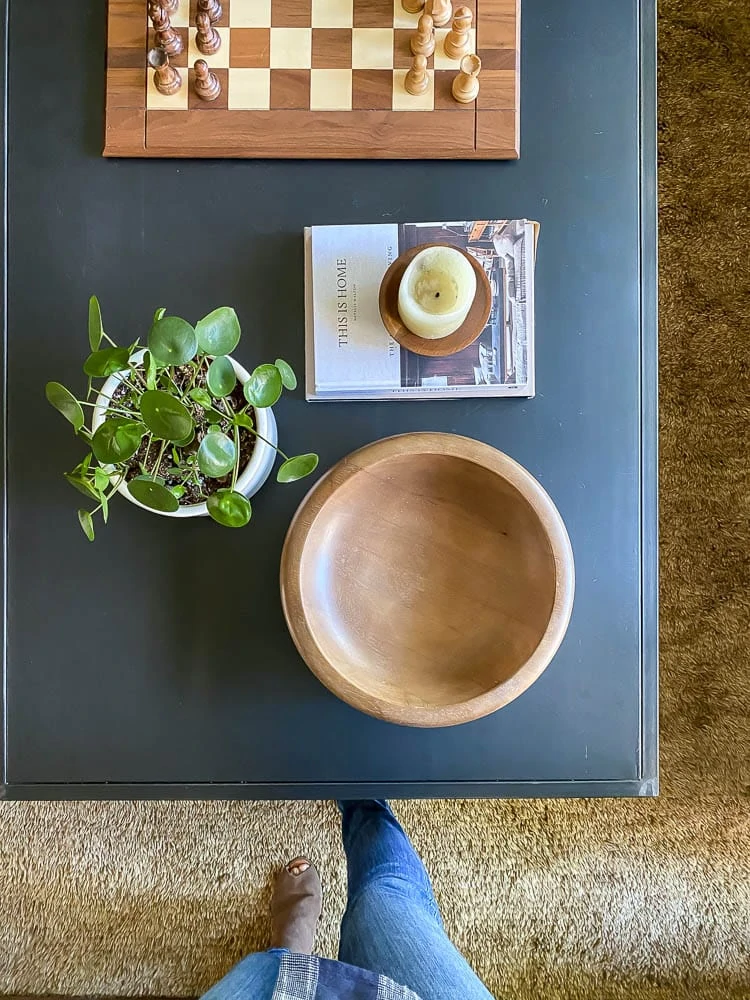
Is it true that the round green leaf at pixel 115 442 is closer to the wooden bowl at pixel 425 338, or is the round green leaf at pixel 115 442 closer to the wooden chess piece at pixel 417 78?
the wooden bowl at pixel 425 338

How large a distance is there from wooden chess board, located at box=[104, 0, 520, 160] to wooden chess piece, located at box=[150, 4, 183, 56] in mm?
16

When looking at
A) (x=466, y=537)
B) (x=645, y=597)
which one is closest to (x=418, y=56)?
(x=466, y=537)

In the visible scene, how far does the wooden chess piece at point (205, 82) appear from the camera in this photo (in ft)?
2.59

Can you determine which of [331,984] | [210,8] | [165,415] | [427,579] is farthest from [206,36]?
[331,984]

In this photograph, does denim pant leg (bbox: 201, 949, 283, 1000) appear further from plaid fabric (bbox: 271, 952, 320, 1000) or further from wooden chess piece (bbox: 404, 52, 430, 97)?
wooden chess piece (bbox: 404, 52, 430, 97)

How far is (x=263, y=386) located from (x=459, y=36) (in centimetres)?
47

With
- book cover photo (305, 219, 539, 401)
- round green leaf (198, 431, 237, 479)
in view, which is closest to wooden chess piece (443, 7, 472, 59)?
book cover photo (305, 219, 539, 401)

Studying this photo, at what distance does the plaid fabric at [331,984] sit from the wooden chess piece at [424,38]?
1165mm

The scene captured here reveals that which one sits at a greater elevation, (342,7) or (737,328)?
Result: (342,7)

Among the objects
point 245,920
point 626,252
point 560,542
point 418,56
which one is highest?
point 418,56

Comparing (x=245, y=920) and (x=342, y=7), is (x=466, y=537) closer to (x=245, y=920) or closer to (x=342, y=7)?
(x=342, y=7)

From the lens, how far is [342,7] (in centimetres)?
82

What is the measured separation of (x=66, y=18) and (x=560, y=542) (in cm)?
82

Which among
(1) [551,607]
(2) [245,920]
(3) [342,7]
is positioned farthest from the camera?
(2) [245,920]
